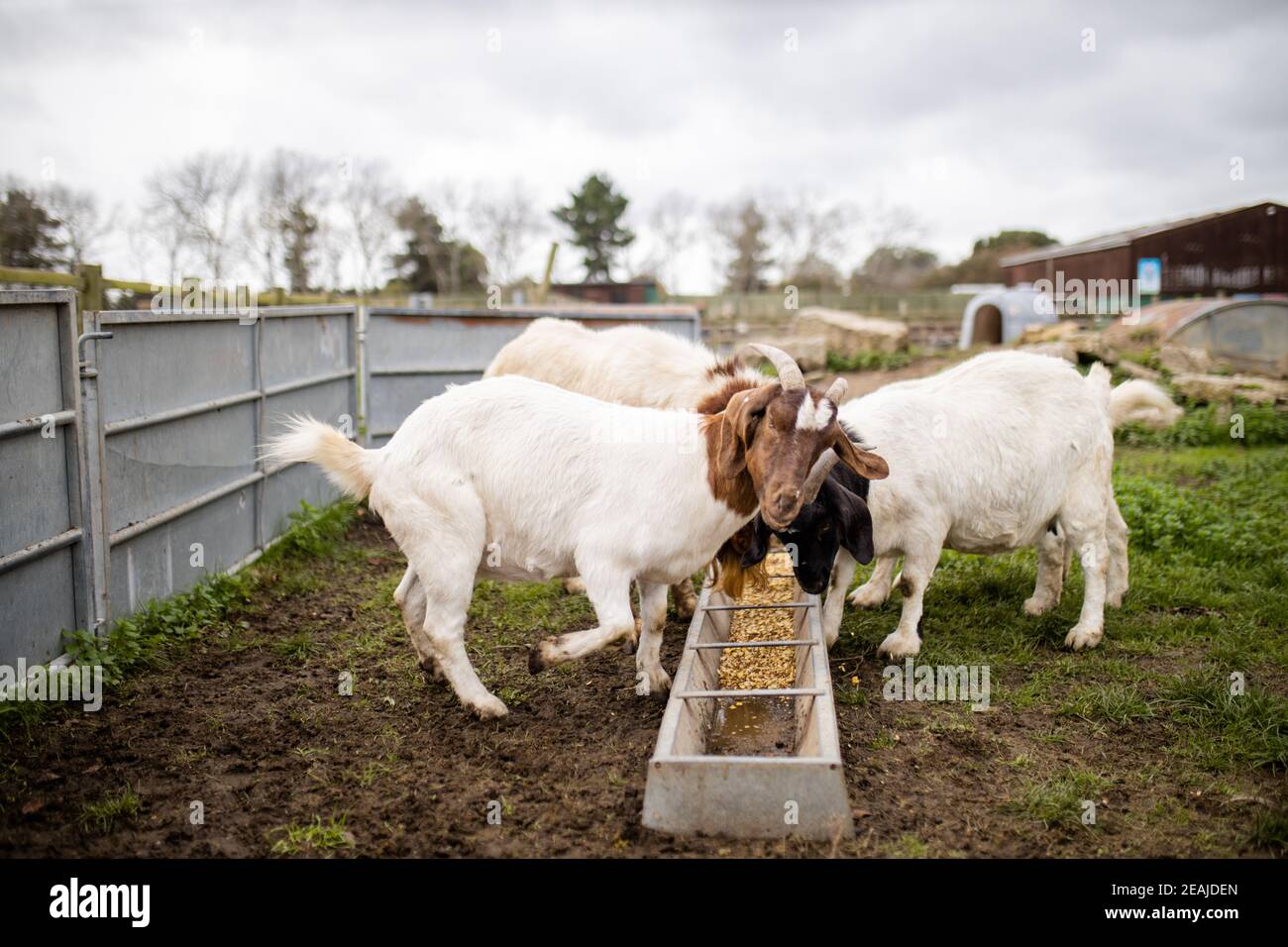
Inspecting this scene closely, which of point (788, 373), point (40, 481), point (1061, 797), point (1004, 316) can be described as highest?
point (1004, 316)

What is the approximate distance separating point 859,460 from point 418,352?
21.0 ft

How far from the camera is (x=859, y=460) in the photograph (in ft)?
13.7

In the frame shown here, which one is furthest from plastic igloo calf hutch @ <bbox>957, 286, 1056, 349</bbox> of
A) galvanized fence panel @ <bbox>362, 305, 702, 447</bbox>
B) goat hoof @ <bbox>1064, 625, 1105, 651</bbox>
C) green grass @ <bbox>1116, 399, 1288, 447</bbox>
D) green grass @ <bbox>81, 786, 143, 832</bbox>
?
green grass @ <bbox>81, 786, 143, 832</bbox>

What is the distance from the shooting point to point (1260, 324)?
47.2ft

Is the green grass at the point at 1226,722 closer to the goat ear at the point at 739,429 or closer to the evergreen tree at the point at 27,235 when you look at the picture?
the goat ear at the point at 739,429

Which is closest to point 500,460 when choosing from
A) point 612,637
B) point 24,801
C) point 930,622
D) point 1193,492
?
point 612,637

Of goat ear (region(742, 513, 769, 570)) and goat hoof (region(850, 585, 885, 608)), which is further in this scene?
goat hoof (region(850, 585, 885, 608))

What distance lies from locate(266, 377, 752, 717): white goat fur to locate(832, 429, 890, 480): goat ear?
50cm

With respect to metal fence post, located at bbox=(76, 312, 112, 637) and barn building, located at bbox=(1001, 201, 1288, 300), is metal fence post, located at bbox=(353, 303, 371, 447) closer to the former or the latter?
metal fence post, located at bbox=(76, 312, 112, 637)

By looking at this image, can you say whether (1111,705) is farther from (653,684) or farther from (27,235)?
(27,235)

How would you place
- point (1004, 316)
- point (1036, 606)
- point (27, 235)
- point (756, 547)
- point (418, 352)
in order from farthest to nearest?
1. point (1004, 316)
2. point (27, 235)
3. point (418, 352)
4. point (1036, 606)
5. point (756, 547)

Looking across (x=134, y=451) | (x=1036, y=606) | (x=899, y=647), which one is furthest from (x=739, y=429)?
(x=134, y=451)

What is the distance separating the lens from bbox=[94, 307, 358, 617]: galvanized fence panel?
5.01 meters

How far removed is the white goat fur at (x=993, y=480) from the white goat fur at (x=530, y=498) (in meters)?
1.30
